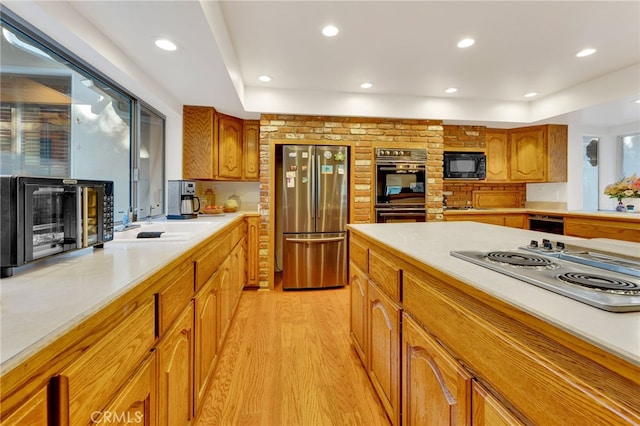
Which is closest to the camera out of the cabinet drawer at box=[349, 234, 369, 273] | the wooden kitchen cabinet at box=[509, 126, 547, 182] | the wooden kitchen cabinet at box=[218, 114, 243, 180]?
the cabinet drawer at box=[349, 234, 369, 273]

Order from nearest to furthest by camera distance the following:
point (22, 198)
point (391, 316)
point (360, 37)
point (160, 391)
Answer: point (22, 198) → point (160, 391) → point (391, 316) → point (360, 37)

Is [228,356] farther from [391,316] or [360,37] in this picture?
[360,37]

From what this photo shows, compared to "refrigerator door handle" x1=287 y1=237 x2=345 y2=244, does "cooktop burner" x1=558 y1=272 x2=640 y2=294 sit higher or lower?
higher

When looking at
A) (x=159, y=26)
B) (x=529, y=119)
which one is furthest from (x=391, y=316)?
(x=529, y=119)

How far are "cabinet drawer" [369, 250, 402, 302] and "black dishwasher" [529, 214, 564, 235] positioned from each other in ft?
11.6

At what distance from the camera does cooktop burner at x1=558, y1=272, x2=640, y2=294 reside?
0.68m

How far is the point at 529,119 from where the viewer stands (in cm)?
408

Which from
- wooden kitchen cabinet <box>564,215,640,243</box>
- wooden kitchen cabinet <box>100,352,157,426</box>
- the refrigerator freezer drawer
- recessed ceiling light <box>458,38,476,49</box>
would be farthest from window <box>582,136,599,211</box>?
wooden kitchen cabinet <box>100,352,157,426</box>

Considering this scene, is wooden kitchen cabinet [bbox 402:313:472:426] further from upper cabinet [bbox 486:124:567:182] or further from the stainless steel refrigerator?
upper cabinet [bbox 486:124:567:182]

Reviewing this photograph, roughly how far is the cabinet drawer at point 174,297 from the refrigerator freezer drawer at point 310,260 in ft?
7.13

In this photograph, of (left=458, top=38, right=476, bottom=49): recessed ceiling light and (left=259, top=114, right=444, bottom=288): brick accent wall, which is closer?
(left=458, top=38, right=476, bottom=49): recessed ceiling light

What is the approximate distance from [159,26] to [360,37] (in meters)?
1.49

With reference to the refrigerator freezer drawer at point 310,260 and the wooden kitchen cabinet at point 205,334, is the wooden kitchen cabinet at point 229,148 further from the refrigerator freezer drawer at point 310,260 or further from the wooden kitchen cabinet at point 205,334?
the wooden kitchen cabinet at point 205,334

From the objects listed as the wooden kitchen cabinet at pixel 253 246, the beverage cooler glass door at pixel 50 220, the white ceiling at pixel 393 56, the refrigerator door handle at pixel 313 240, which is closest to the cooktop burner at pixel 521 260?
the beverage cooler glass door at pixel 50 220
